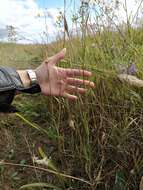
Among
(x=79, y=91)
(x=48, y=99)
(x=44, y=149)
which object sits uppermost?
(x=79, y=91)

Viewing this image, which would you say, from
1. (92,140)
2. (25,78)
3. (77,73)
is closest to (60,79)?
(77,73)

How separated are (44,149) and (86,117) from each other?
376 mm

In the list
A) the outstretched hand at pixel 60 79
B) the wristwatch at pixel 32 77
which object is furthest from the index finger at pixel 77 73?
the wristwatch at pixel 32 77

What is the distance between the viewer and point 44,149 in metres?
2.43

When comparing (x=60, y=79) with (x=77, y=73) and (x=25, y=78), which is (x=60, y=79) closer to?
(x=77, y=73)

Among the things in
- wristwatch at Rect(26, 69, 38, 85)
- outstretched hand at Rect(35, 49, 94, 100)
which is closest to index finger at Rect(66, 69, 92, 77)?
outstretched hand at Rect(35, 49, 94, 100)

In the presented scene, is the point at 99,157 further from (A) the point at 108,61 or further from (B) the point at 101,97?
(A) the point at 108,61

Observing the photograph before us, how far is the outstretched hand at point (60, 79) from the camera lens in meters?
2.21

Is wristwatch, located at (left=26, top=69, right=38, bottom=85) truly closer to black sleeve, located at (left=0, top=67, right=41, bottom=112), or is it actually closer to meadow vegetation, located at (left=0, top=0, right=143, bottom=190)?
black sleeve, located at (left=0, top=67, right=41, bottom=112)

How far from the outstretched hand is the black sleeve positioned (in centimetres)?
10

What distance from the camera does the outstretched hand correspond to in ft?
7.27

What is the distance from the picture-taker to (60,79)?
226 cm

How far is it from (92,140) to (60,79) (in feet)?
1.18

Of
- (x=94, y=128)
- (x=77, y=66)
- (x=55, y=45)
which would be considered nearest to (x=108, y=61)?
(x=77, y=66)
